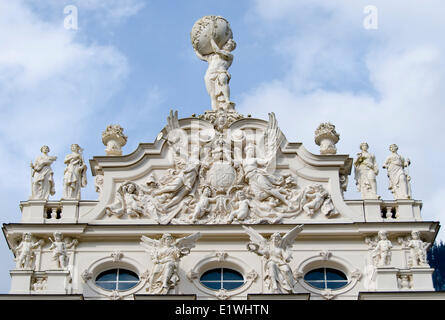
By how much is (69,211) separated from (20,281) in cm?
216

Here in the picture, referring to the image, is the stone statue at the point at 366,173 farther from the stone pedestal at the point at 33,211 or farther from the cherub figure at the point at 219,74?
the stone pedestal at the point at 33,211

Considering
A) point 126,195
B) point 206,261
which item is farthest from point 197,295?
point 126,195

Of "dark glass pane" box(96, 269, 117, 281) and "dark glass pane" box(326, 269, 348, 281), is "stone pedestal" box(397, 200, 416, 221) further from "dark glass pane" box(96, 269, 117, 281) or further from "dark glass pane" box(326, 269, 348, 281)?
"dark glass pane" box(96, 269, 117, 281)

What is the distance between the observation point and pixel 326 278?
90.7 feet

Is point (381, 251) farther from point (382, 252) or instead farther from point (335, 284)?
point (335, 284)

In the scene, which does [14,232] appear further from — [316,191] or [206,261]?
[316,191]

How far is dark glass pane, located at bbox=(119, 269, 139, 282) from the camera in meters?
27.7

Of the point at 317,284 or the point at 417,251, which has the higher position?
the point at 417,251

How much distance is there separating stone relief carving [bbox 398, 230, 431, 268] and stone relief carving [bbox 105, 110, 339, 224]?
1814 millimetres

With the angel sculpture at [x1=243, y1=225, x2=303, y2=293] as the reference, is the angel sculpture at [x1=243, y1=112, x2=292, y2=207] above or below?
above

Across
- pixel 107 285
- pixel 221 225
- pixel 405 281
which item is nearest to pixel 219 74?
pixel 221 225

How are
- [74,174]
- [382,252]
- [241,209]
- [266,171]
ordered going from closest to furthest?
[382,252]
[241,209]
[266,171]
[74,174]

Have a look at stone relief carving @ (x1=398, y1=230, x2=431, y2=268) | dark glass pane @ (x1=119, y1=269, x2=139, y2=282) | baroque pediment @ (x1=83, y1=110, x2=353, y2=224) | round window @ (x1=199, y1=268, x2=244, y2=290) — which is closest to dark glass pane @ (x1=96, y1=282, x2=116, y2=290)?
dark glass pane @ (x1=119, y1=269, x2=139, y2=282)

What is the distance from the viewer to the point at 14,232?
27688 millimetres
